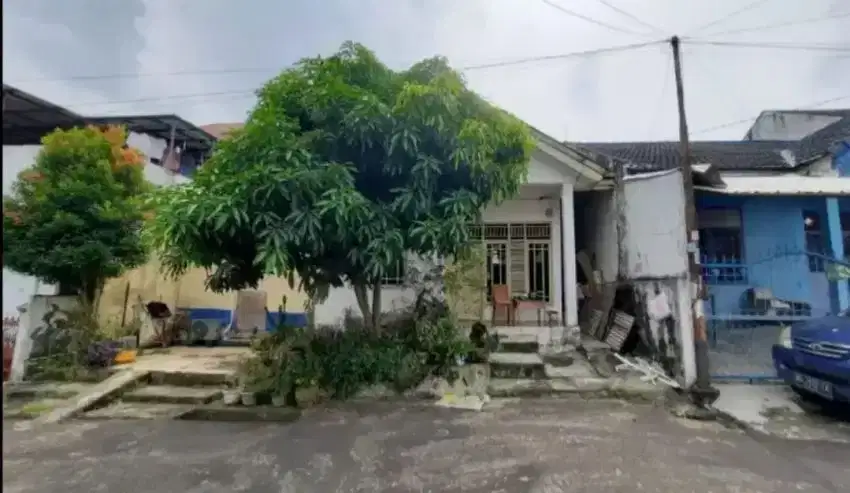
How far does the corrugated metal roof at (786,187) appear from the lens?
315 inches

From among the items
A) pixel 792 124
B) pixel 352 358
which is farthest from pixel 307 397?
pixel 792 124

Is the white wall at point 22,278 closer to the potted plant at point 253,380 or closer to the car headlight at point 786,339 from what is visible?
the potted plant at point 253,380

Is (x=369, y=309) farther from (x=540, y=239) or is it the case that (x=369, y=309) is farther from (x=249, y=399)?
(x=540, y=239)

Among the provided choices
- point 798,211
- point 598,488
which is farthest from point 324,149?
point 798,211

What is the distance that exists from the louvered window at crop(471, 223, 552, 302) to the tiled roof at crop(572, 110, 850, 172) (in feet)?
7.40

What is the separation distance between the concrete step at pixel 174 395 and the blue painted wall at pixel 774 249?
370 inches

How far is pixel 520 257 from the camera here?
33.8 feet

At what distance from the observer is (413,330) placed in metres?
7.86

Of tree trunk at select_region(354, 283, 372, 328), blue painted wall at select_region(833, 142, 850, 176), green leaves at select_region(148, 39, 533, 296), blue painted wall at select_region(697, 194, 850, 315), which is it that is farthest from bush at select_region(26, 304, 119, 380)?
blue painted wall at select_region(833, 142, 850, 176)

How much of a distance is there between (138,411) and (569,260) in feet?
25.4

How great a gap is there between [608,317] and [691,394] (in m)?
3.13

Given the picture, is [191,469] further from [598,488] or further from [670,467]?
[670,467]

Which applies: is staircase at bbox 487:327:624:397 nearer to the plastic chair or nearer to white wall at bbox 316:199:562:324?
the plastic chair

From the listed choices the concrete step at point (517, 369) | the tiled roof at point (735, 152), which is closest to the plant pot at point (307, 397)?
the concrete step at point (517, 369)
